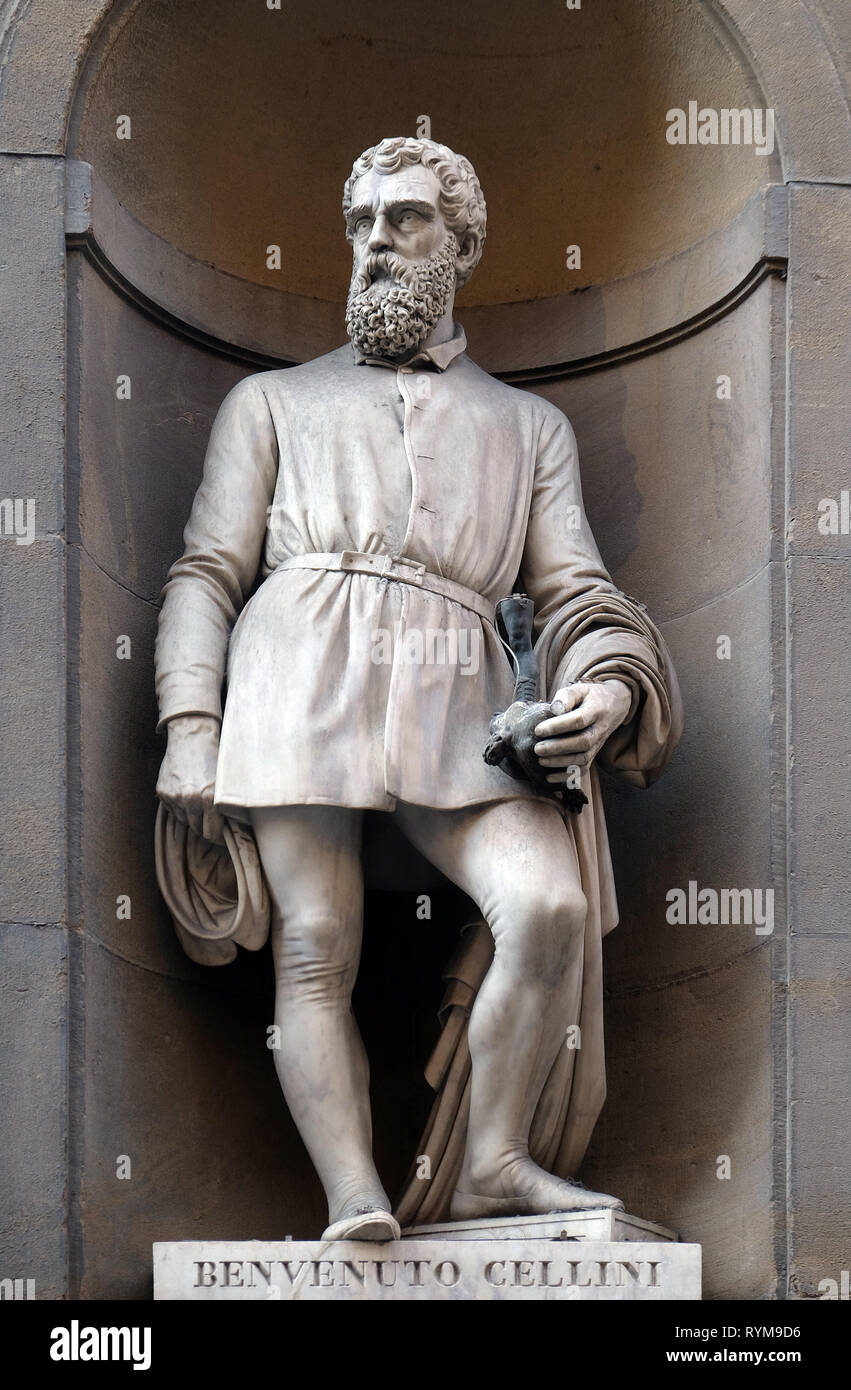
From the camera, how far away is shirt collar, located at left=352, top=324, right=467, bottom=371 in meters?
7.09

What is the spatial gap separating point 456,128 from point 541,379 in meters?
0.70

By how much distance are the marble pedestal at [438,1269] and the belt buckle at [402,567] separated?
1434mm

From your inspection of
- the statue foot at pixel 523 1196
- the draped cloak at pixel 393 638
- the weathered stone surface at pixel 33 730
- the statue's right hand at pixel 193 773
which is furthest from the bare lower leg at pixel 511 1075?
the weathered stone surface at pixel 33 730

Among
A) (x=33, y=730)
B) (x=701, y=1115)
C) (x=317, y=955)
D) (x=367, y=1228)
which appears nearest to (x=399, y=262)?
(x=33, y=730)

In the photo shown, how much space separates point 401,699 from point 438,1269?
119 cm

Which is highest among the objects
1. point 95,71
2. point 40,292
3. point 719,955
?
point 95,71

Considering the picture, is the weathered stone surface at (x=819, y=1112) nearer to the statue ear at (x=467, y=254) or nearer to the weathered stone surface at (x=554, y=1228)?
the weathered stone surface at (x=554, y=1228)

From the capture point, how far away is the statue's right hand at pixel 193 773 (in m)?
6.61

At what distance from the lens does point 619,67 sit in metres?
7.73

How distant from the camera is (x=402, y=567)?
22.2 feet

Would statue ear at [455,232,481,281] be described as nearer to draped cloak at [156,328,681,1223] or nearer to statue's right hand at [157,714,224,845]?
draped cloak at [156,328,681,1223]

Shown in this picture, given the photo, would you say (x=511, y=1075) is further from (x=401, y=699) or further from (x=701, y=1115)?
(x=401, y=699)
